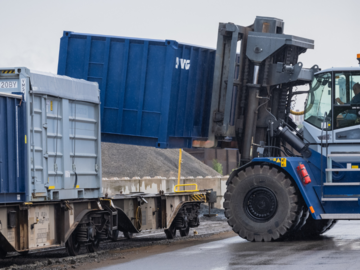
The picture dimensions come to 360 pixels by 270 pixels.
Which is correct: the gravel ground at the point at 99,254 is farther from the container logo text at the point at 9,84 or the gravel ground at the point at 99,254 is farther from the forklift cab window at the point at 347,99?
the forklift cab window at the point at 347,99

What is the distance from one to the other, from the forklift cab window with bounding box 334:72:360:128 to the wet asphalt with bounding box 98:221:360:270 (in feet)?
8.14

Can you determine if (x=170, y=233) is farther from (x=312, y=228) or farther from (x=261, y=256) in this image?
(x=261, y=256)

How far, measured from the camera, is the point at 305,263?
30.1ft

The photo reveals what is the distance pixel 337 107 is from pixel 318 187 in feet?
5.51

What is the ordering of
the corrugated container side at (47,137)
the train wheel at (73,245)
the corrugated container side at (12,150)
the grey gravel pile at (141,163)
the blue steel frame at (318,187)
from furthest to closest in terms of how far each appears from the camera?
the grey gravel pile at (141,163), the blue steel frame at (318,187), the train wheel at (73,245), the corrugated container side at (47,137), the corrugated container side at (12,150)

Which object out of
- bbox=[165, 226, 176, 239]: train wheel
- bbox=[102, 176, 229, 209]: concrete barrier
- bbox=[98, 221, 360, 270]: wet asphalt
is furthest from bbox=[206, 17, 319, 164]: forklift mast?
bbox=[102, 176, 229, 209]: concrete barrier

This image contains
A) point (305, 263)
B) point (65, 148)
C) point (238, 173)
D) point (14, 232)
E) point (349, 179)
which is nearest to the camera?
point (305, 263)

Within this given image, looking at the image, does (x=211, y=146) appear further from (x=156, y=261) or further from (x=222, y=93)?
(x=156, y=261)

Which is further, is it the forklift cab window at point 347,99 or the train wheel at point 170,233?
the train wheel at point 170,233

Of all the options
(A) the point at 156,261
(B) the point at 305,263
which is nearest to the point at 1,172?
(A) the point at 156,261

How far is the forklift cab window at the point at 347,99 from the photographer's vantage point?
12242 mm

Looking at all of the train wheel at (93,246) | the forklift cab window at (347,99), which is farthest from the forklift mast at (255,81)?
the train wheel at (93,246)

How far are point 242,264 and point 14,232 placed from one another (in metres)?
3.74

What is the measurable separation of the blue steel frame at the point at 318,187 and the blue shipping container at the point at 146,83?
210 centimetres
